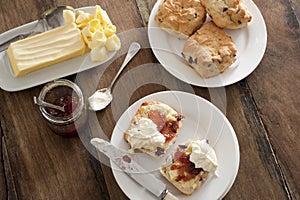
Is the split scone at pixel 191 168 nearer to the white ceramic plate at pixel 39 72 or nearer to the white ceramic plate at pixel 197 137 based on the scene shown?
the white ceramic plate at pixel 197 137

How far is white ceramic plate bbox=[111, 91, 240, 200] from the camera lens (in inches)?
60.9

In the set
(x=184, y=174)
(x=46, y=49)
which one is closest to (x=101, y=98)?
(x=46, y=49)

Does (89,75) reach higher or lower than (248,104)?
higher

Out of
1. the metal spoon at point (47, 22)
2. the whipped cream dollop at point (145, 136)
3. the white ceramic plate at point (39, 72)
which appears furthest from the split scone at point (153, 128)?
the metal spoon at point (47, 22)

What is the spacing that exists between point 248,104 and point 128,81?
0.37m

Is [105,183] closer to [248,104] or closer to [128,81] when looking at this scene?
[128,81]

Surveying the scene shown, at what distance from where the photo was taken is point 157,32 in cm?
173

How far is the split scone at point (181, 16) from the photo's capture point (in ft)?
5.59

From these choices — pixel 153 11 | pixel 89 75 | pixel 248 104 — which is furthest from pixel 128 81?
pixel 248 104

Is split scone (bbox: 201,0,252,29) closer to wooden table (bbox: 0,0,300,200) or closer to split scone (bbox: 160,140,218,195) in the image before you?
wooden table (bbox: 0,0,300,200)

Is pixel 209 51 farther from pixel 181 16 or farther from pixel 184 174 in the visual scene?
pixel 184 174


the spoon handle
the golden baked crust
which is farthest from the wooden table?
the golden baked crust

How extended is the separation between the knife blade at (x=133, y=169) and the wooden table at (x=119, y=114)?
0.19ft

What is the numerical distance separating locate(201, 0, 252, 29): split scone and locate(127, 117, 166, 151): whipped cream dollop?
1.28 ft
